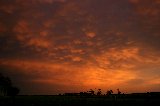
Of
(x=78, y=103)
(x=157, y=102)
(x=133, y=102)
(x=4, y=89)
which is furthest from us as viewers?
(x=4, y=89)

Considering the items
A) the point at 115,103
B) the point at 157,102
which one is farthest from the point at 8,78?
the point at 157,102

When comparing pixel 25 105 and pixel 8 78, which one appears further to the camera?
pixel 8 78

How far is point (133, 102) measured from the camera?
172ft

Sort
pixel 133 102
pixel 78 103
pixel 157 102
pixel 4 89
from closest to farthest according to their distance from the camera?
pixel 157 102 < pixel 133 102 < pixel 78 103 < pixel 4 89

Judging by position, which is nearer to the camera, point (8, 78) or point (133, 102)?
point (133, 102)

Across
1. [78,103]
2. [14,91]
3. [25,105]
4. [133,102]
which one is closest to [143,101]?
[133,102]

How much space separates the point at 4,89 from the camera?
94500mm

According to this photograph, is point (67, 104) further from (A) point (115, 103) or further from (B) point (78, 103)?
(A) point (115, 103)

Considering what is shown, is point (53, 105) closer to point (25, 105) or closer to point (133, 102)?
point (25, 105)

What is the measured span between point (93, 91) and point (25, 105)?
45.9 meters

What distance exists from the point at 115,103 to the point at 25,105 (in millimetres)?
18741

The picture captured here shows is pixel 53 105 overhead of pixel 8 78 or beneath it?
beneath

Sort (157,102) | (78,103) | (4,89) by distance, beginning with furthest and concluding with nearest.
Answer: (4,89), (78,103), (157,102)

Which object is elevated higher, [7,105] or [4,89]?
[4,89]
